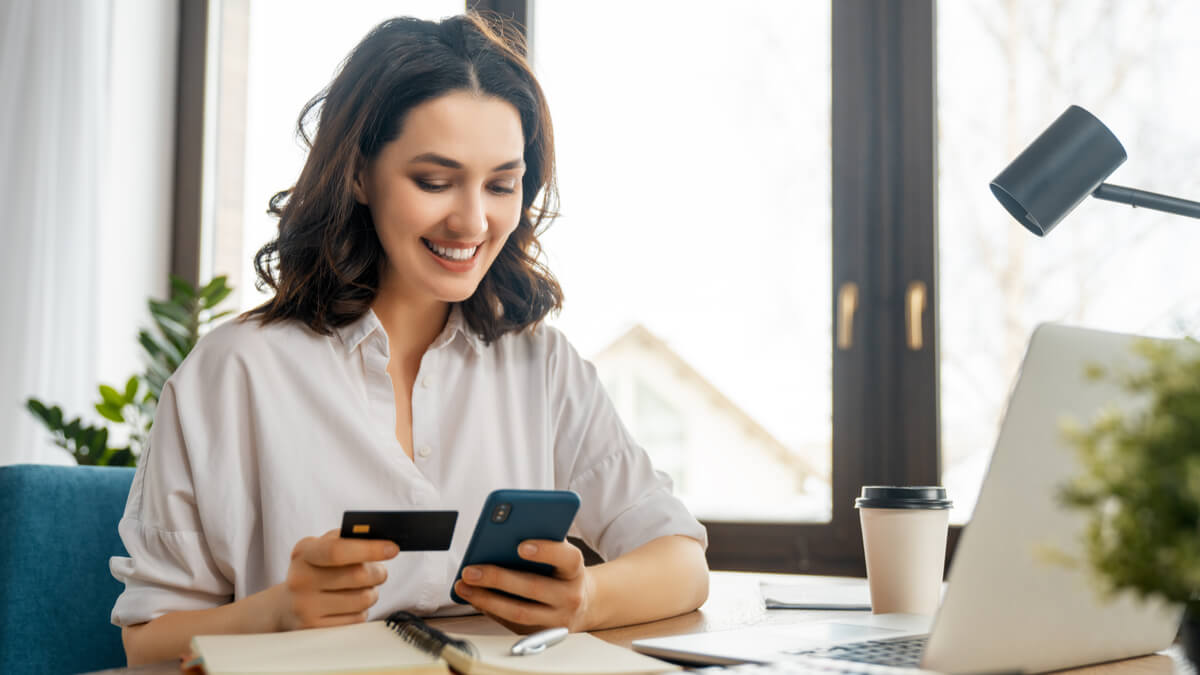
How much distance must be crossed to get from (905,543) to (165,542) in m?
0.78

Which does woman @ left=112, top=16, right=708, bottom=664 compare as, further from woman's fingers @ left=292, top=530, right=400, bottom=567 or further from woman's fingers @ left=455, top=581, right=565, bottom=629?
woman's fingers @ left=292, top=530, right=400, bottom=567

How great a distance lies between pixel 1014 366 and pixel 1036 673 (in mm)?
1563

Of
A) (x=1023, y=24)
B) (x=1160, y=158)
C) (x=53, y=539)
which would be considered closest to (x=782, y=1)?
(x=1023, y=24)

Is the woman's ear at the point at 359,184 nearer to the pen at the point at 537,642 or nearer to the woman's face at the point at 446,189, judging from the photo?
the woman's face at the point at 446,189

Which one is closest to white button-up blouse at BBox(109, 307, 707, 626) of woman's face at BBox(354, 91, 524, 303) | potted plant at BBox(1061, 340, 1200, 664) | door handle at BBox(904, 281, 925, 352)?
woman's face at BBox(354, 91, 524, 303)

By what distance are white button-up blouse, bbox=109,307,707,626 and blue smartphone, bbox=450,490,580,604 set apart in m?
0.34

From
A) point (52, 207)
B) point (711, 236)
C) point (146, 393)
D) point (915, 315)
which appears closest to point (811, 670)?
point (915, 315)

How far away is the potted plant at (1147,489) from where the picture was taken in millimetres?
431

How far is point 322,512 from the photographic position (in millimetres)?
1207

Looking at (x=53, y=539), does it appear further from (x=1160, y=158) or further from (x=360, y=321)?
(x=1160, y=158)

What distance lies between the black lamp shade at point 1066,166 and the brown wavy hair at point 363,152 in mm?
700

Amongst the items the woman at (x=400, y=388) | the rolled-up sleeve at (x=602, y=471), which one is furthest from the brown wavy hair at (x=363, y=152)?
the rolled-up sleeve at (x=602, y=471)

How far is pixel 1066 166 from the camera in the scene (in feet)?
3.04

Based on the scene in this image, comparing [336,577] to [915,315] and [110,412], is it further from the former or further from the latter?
[110,412]
